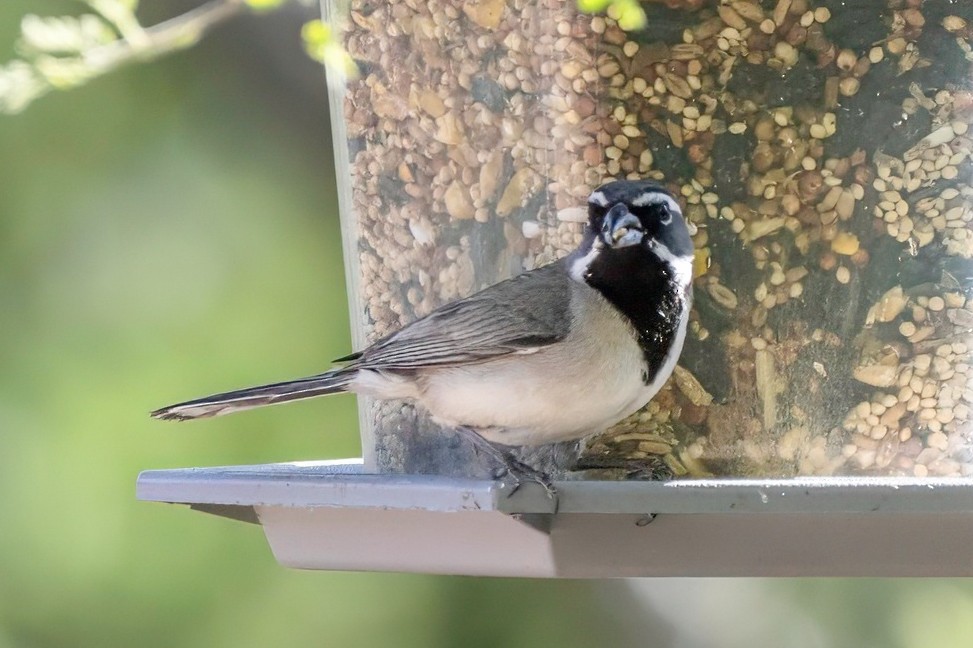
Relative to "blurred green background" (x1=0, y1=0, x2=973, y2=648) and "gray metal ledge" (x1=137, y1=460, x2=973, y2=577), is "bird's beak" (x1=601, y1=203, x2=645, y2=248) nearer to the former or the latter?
"gray metal ledge" (x1=137, y1=460, x2=973, y2=577)

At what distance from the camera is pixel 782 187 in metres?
4.22

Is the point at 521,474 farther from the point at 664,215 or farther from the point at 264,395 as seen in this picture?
the point at 264,395

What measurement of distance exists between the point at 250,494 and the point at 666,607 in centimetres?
471

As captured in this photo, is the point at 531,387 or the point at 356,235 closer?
the point at 531,387

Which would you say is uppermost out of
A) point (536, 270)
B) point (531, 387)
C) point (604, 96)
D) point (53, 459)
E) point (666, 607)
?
point (604, 96)

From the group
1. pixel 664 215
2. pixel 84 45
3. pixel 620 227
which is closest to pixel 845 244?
pixel 664 215

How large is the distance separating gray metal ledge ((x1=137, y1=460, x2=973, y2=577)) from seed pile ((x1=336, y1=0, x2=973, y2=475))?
44 cm

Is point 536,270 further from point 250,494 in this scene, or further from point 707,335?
point 250,494

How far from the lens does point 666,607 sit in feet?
26.8

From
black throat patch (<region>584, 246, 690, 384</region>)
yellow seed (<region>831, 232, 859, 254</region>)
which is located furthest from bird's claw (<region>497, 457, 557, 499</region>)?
yellow seed (<region>831, 232, 859, 254</region>)

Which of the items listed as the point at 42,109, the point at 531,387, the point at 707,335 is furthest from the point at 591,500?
the point at 42,109

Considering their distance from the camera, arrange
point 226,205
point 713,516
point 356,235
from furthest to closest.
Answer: point 226,205 < point 356,235 < point 713,516

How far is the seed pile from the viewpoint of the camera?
416 centimetres

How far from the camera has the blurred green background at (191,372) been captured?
7051 mm
